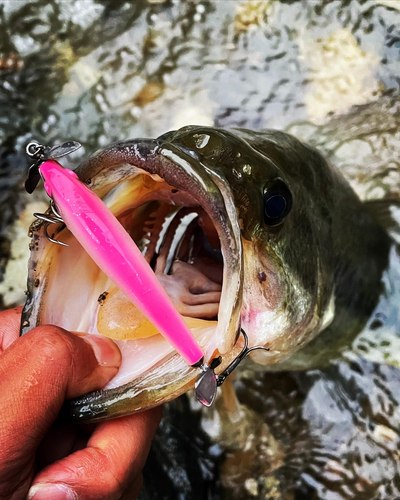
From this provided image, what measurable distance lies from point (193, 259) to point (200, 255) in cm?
5

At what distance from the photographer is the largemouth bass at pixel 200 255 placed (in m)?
0.90

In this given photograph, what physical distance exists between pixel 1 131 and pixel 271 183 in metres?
1.70

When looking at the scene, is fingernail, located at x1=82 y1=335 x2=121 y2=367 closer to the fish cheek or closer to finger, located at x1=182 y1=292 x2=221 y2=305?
finger, located at x1=182 y1=292 x2=221 y2=305

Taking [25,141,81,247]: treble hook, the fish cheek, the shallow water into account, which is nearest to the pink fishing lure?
[25,141,81,247]: treble hook

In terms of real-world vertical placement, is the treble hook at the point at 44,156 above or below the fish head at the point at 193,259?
above

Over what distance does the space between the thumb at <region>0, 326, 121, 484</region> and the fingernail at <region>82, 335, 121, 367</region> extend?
0.4 inches

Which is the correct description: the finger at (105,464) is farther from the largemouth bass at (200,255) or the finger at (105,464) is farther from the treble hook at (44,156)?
the treble hook at (44,156)

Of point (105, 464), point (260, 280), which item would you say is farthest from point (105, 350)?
point (260, 280)

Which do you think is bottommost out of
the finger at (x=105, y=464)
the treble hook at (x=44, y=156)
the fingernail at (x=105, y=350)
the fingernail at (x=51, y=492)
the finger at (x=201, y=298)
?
the finger at (x=105, y=464)

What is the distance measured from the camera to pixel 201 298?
3.80 feet

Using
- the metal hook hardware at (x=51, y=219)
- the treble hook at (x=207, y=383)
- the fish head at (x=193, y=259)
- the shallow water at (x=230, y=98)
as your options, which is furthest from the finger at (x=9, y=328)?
the shallow water at (x=230, y=98)

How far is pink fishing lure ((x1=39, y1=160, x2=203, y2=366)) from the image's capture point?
0.82 metres

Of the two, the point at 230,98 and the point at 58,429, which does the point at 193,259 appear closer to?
the point at 58,429

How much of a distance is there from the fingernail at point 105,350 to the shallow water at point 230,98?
0.90m
